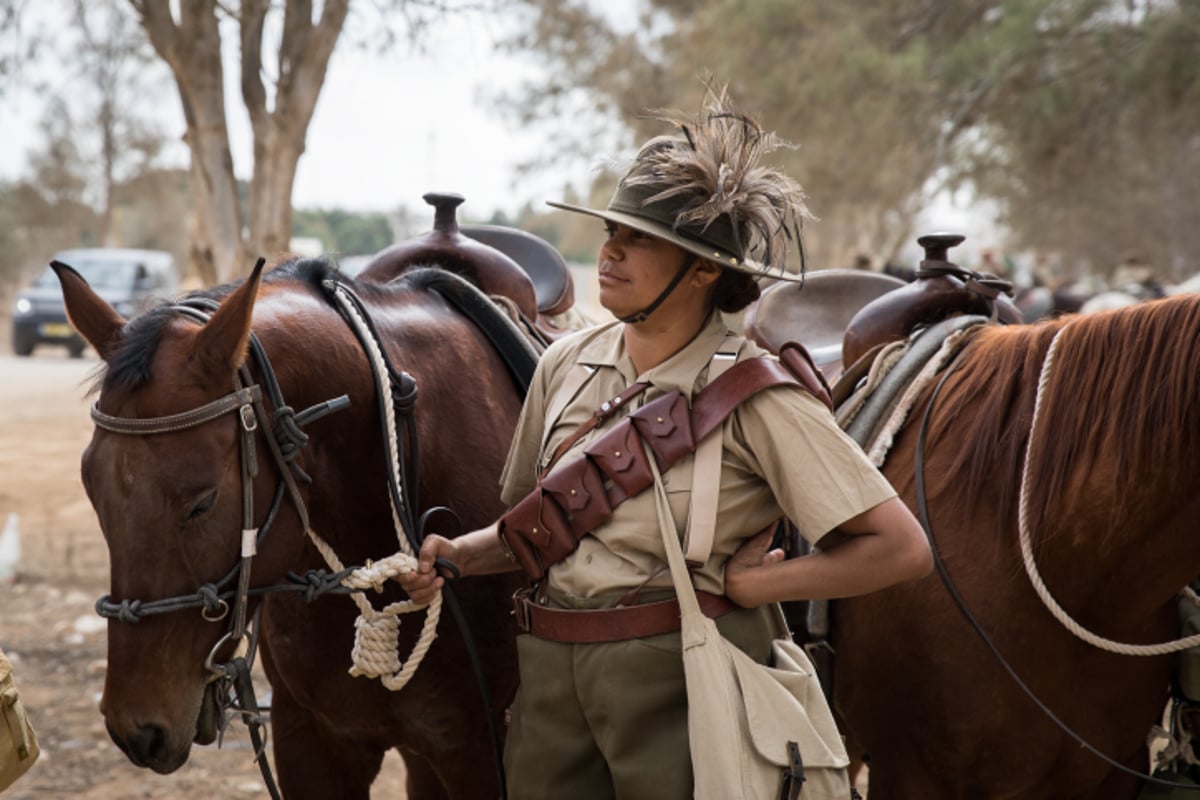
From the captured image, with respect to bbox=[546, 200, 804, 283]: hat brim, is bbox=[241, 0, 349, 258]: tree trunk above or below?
above

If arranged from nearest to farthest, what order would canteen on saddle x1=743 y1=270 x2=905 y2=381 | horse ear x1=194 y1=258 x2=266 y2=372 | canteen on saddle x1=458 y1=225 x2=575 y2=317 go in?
1. horse ear x1=194 y1=258 x2=266 y2=372
2. canteen on saddle x1=743 y1=270 x2=905 y2=381
3. canteen on saddle x1=458 y1=225 x2=575 y2=317

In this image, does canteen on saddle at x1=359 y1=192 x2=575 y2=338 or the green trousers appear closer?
the green trousers

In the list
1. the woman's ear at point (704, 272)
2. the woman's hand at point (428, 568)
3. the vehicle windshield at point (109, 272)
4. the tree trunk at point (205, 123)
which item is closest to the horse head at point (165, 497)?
the woman's hand at point (428, 568)

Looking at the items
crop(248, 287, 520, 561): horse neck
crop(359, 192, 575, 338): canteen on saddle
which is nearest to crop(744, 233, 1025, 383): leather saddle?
crop(359, 192, 575, 338): canteen on saddle

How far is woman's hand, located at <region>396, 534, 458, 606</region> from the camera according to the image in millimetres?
2402

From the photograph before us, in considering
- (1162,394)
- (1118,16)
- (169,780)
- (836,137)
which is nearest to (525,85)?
(836,137)

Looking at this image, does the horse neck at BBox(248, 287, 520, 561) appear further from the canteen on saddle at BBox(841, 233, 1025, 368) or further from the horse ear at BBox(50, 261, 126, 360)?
the canteen on saddle at BBox(841, 233, 1025, 368)

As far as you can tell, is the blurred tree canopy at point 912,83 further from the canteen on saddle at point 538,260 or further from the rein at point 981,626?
the rein at point 981,626

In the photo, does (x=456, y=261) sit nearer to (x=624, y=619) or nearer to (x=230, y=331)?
(x=230, y=331)

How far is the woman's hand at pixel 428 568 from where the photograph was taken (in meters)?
2.40

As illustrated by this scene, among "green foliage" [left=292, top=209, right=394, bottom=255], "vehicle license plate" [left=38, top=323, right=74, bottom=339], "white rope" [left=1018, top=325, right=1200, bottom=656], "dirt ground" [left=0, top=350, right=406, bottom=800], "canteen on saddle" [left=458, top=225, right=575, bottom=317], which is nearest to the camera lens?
"white rope" [left=1018, top=325, right=1200, bottom=656]

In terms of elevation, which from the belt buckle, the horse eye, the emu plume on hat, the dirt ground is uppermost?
the emu plume on hat

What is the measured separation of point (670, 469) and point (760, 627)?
1.11 feet

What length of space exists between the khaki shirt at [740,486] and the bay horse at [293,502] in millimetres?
569
